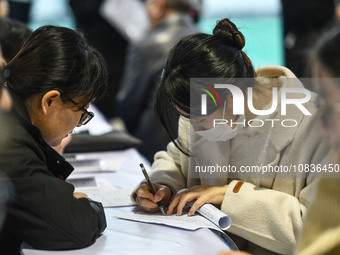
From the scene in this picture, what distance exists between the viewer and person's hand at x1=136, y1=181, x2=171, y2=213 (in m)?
1.77

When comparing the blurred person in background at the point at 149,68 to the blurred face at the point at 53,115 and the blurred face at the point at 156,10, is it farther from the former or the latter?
the blurred face at the point at 53,115

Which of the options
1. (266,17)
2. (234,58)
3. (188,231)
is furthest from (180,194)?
(266,17)

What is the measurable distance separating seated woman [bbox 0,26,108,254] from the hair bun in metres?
0.37

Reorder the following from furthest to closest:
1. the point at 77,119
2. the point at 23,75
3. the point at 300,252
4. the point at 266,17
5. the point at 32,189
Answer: the point at 266,17, the point at 77,119, the point at 23,75, the point at 32,189, the point at 300,252

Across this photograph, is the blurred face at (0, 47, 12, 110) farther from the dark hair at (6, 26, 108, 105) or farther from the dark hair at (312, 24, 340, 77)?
the dark hair at (312, 24, 340, 77)

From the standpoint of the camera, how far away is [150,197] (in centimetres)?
179

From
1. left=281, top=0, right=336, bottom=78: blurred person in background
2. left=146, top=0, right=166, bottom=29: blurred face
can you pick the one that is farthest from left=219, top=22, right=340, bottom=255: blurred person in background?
left=281, top=0, right=336, bottom=78: blurred person in background

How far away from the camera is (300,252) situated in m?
1.30

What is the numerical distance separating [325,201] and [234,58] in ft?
1.80

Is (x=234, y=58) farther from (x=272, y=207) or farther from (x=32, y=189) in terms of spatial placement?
(x=32, y=189)

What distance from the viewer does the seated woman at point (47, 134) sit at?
4.68 ft

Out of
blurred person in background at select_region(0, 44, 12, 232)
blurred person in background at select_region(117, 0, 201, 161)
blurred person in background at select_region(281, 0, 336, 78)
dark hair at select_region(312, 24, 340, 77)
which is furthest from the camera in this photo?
blurred person in background at select_region(281, 0, 336, 78)

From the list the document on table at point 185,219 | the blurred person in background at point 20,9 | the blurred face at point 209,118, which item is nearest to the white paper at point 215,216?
the document on table at point 185,219

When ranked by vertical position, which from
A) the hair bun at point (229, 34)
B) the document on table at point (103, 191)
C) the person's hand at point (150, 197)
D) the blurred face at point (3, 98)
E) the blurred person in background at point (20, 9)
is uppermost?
the hair bun at point (229, 34)
